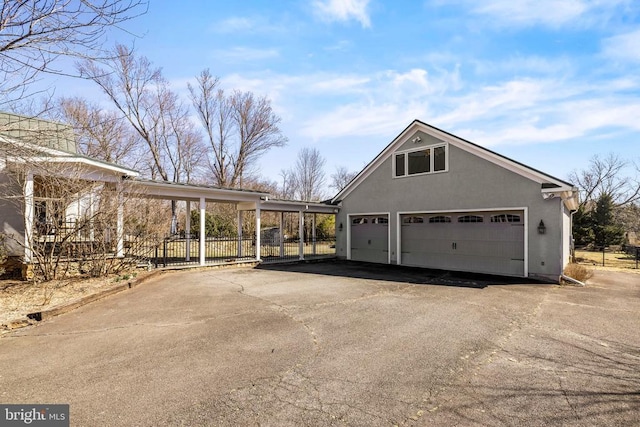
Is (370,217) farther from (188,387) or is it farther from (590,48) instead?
(188,387)

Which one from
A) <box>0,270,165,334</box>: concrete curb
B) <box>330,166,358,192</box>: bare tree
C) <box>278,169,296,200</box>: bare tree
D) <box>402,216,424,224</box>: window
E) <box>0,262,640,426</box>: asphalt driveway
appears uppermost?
<box>330,166,358,192</box>: bare tree

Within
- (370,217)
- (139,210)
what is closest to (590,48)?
(370,217)

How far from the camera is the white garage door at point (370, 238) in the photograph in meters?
15.0

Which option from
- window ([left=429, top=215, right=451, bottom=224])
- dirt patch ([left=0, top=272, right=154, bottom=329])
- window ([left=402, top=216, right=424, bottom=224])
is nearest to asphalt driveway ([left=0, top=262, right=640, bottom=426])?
dirt patch ([left=0, top=272, right=154, bottom=329])

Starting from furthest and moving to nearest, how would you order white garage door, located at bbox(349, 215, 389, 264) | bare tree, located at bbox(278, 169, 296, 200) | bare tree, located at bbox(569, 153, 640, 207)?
bare tree, located at bbox(278, 169, 296, 200) < bare tree, located at bbox(569, 153, 640, 207) < white garage door, located at bbox(349, 215, 389, 264)

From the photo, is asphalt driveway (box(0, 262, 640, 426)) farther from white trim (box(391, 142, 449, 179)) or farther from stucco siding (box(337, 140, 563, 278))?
white trim (box(391, 142, 449, 179))

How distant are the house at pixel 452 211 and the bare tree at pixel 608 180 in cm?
2919

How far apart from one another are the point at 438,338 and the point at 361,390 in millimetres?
2196

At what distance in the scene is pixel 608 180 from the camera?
35938 mm

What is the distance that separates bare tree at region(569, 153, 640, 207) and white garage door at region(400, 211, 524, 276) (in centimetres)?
2942

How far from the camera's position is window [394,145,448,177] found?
1323 centimetres

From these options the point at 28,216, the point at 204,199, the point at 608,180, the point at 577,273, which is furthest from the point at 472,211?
the point at 608,180

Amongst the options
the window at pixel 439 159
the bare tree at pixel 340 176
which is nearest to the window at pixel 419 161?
the window at pixel 439 159

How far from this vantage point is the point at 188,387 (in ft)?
11.6
